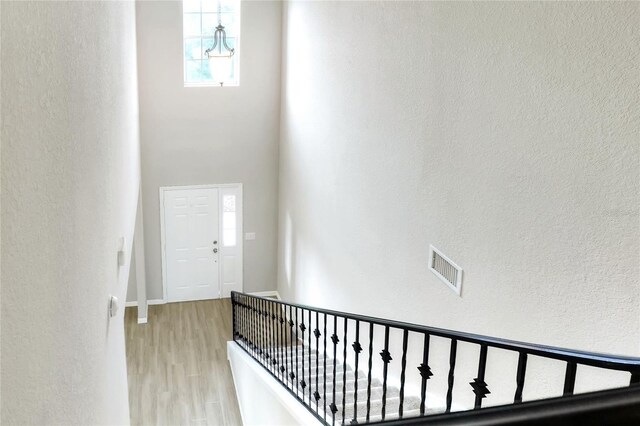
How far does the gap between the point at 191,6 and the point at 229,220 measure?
11.1 ft

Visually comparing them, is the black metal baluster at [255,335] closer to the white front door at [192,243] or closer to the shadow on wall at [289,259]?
the shadow on wall at [289,259]

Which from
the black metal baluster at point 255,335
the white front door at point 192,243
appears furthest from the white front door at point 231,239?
the black metal baluster at point 255,335

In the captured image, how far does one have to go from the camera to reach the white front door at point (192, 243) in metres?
9.74

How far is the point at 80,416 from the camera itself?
2527 millimetres

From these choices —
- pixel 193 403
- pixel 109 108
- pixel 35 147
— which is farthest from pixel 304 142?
pixel 35 147

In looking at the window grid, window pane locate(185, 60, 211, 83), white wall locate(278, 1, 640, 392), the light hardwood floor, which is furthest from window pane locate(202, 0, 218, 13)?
the light hardwood floor

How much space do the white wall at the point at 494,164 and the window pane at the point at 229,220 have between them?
3.82 metres

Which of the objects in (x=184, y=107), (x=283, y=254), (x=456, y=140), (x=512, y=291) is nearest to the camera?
(x=512, y=291)

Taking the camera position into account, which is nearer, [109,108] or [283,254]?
[109,108]

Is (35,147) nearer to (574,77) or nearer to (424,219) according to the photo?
(574,77)

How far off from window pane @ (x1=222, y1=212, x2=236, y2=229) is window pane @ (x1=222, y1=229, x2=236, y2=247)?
2.9 inches

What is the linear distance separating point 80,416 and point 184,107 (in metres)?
7.16

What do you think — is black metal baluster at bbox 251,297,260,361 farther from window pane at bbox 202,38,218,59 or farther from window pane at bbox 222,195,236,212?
window pane at bbox 202,38,218,59

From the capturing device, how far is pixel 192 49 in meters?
9.04
